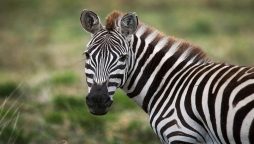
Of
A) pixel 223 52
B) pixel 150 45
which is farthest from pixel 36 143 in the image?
pixel 223 52

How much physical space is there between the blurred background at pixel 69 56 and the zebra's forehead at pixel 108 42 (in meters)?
0.68

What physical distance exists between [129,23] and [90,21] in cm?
50

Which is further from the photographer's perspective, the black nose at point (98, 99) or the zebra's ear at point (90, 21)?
the zebra's ear at point (90, 21)

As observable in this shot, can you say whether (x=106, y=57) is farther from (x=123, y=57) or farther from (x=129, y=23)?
(x=129, y=23)

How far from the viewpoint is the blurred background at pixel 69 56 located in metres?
12.6

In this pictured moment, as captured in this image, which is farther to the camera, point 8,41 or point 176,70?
point 8,41

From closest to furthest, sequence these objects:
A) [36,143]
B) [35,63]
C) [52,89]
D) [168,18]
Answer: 1. [36,143]
2. [52,89]
3. [35,63]
4. [168,18]

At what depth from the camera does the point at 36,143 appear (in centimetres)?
1195

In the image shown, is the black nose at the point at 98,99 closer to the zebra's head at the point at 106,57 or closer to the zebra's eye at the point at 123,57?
the zebra's head at the point at 106,57

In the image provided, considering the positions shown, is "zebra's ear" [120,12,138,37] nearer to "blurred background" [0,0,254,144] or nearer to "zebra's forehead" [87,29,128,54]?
"zebra's forehead" [87,29,128,54]

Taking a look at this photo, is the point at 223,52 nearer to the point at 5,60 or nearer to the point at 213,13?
the point at 5,60

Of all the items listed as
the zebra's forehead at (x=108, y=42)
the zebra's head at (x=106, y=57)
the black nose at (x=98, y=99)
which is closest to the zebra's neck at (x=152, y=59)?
the zebra's head at (x=106, y=57)

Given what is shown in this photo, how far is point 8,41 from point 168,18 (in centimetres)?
892

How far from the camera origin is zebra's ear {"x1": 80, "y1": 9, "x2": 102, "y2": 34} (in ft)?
29.3
